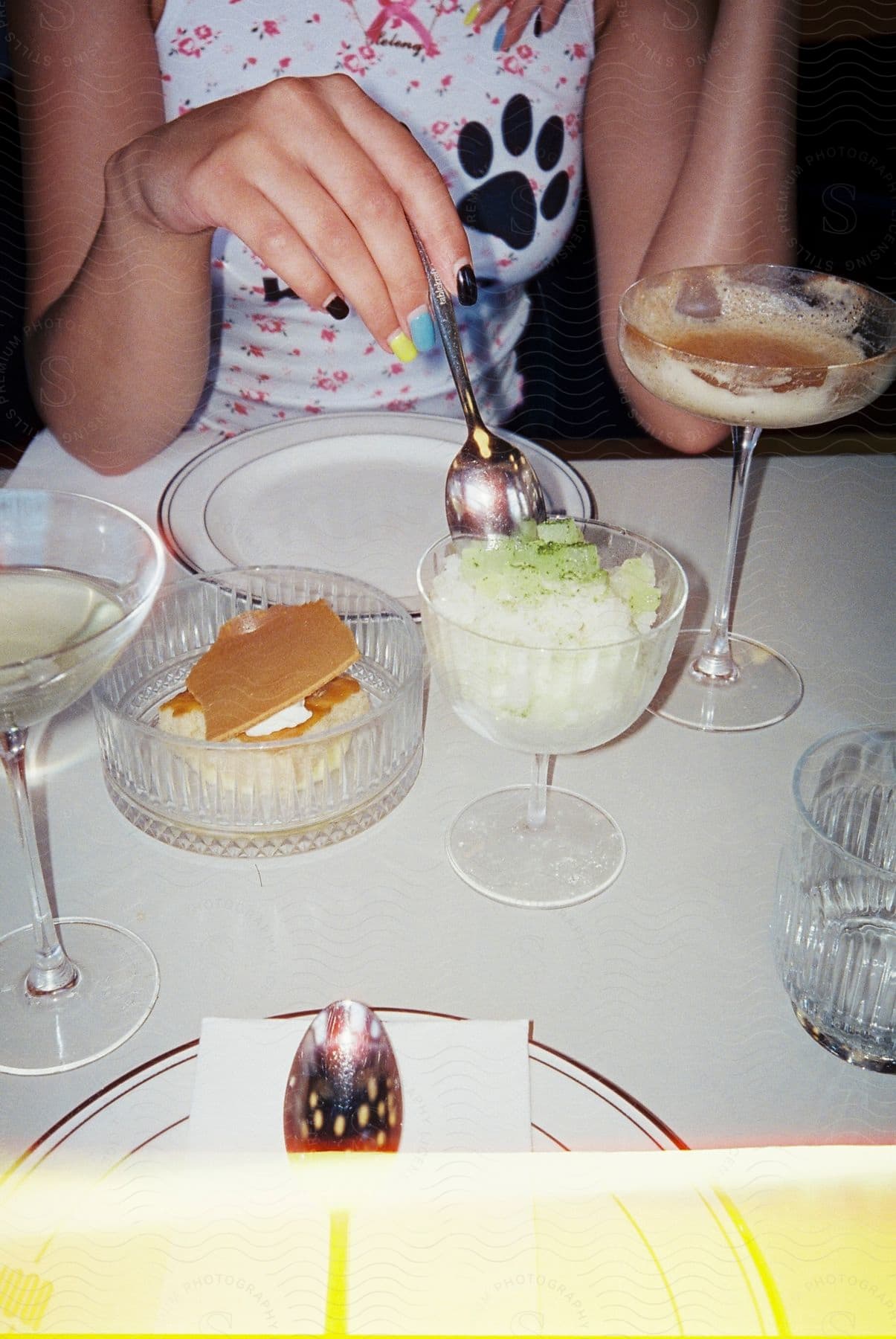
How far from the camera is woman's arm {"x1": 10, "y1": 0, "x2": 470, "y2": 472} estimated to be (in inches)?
28.3

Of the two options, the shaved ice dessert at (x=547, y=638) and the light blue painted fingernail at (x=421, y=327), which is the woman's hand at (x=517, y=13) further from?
the shaved ice dessert at (x=547, y=638)

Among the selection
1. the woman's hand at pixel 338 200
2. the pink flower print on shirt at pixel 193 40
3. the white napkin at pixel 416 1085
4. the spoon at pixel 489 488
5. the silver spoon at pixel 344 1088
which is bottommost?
the white napkin at pixel 416 1085

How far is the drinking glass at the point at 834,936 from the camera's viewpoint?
0.40 meters

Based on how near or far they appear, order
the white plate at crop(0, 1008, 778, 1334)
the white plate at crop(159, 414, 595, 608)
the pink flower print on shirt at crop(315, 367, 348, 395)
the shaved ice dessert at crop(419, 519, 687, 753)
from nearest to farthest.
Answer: the white plate at crop(0, 1008, 778, 1334) < the shaved ice dessert at crop(419, 519, 687, 753) < the white plate at crop(159, 414, 595, 608) < the pink flower print on shirt at crop(315, 367, 348, 395)

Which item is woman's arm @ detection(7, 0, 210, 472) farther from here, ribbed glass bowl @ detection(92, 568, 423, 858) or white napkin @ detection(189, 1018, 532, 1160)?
white napkin @ detection(189, 1018, 532, 1160)

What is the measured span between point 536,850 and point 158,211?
0.67 m

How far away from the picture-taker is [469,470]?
680 mm

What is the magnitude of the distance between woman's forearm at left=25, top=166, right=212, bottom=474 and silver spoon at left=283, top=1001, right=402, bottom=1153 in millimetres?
614

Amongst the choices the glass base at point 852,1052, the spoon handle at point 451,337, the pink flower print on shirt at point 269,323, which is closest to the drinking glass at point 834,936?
the glass base at point 852,1052

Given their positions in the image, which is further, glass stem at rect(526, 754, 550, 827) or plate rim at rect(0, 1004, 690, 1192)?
glass stem at rect(526, 754, 550, 827)

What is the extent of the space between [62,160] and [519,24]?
48cm

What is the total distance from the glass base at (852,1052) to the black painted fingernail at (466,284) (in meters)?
0.51

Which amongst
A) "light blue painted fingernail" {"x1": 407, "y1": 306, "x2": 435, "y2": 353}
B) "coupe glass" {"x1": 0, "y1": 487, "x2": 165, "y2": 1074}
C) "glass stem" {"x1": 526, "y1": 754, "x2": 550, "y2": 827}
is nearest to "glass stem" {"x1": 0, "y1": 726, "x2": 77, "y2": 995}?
"coupe glass" {"x1": 0, "y1": 487, "x2": 165, "y2": 1074}

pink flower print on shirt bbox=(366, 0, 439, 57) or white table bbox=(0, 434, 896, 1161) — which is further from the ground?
pink flower print on shirt bbox=(366, 0, 439, 57)
